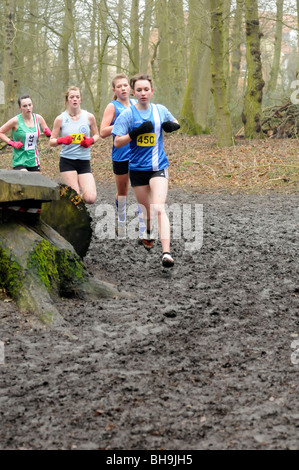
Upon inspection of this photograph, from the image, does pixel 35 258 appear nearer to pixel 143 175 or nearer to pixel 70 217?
pixel 70 217

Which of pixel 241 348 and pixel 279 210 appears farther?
pixel 279 210

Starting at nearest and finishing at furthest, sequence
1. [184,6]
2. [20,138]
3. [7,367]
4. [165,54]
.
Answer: [7,367]
[20,138]
[184,6]
[165,54]

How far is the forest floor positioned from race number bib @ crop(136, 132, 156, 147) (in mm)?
1351

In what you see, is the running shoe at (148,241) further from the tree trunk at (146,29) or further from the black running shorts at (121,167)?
the tree trunk at (146,29)

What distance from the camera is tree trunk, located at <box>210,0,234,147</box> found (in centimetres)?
1586

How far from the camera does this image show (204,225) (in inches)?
333

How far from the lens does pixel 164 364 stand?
142 inches

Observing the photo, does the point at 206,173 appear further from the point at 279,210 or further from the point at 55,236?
the point at 55,236

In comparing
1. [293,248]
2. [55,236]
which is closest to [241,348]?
[55,236]

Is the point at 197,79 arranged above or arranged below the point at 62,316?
above

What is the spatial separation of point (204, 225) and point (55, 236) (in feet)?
12.1

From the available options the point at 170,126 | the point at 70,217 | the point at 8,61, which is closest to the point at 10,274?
the point at 70,217

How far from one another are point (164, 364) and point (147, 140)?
9.99 ft

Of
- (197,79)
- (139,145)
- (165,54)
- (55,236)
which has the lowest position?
(55,236)
